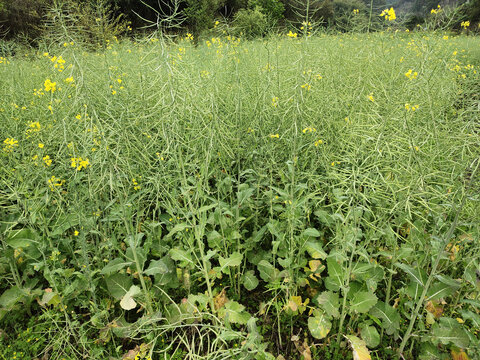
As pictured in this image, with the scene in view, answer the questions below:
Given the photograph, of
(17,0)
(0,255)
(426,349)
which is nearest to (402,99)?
(426,349)

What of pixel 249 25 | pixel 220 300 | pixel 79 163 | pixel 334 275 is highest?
pixel 249 25

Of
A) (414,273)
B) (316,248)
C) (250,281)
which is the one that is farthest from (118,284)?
(414,273)

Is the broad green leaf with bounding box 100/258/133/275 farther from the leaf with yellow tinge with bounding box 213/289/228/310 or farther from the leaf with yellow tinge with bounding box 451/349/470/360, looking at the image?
the leaf with yellow tinge with bounding box 451/349/470/360

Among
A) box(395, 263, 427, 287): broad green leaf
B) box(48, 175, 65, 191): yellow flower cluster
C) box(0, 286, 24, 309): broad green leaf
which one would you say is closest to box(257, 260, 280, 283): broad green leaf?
box(395, 263, 427, 287): broad green leaf

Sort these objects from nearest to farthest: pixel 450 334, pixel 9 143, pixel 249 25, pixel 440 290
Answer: pixel 450 334 < pixel 440 290 < pixel 9 143 < pixel 249 25

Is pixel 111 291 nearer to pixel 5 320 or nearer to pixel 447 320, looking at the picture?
pixel 5 320

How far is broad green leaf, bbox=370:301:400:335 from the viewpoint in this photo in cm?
169

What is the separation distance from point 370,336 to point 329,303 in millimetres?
296

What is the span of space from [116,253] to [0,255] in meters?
0.78

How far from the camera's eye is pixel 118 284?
6.19ft

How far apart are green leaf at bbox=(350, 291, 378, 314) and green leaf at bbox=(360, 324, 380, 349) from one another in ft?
0.48

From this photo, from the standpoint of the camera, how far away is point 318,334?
5.54 ft

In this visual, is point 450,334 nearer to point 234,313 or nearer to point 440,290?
point 440,290

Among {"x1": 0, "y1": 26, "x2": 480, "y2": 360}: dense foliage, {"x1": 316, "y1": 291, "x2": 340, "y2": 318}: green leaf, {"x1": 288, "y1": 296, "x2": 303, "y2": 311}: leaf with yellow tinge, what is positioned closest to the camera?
{"x1": 0, "y1": 26, "x2": 480, "y2": 360}: dense foliage
